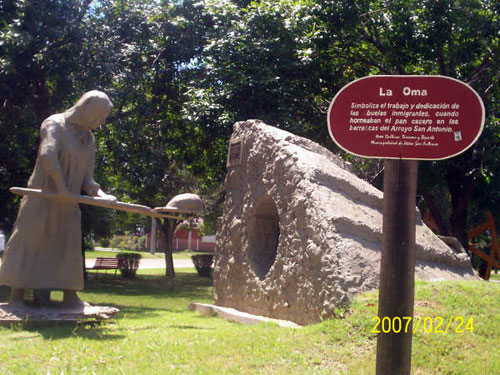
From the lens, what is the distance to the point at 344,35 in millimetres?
13867

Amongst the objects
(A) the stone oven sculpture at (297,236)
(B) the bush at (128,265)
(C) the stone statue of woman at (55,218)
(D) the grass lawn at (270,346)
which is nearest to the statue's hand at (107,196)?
(C) the stone statue of woman at (55,218)

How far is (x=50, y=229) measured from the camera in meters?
6.97

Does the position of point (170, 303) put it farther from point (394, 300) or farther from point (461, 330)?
point (394, 300)

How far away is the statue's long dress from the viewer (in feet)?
22.3

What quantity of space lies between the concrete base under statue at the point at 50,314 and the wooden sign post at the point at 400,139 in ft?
12.3

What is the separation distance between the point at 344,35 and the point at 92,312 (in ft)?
31.3

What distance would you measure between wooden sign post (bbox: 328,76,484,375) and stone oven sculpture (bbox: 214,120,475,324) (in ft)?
6.61

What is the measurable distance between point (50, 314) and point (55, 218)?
113cm

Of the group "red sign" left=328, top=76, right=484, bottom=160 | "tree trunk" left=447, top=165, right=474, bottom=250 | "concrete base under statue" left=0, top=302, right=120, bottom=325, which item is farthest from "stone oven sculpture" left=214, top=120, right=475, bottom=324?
"tree trunk" left=447, top=165, right=474, bottom=250

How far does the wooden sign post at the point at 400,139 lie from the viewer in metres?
4.31

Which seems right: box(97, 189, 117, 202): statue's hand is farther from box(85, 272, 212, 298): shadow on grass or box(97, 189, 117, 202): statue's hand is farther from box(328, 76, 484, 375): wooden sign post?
box(85, 272, 212, 298): shadow on grass

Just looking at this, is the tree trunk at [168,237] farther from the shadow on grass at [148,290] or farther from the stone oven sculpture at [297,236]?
the stone oven sculpture at [297,236]
